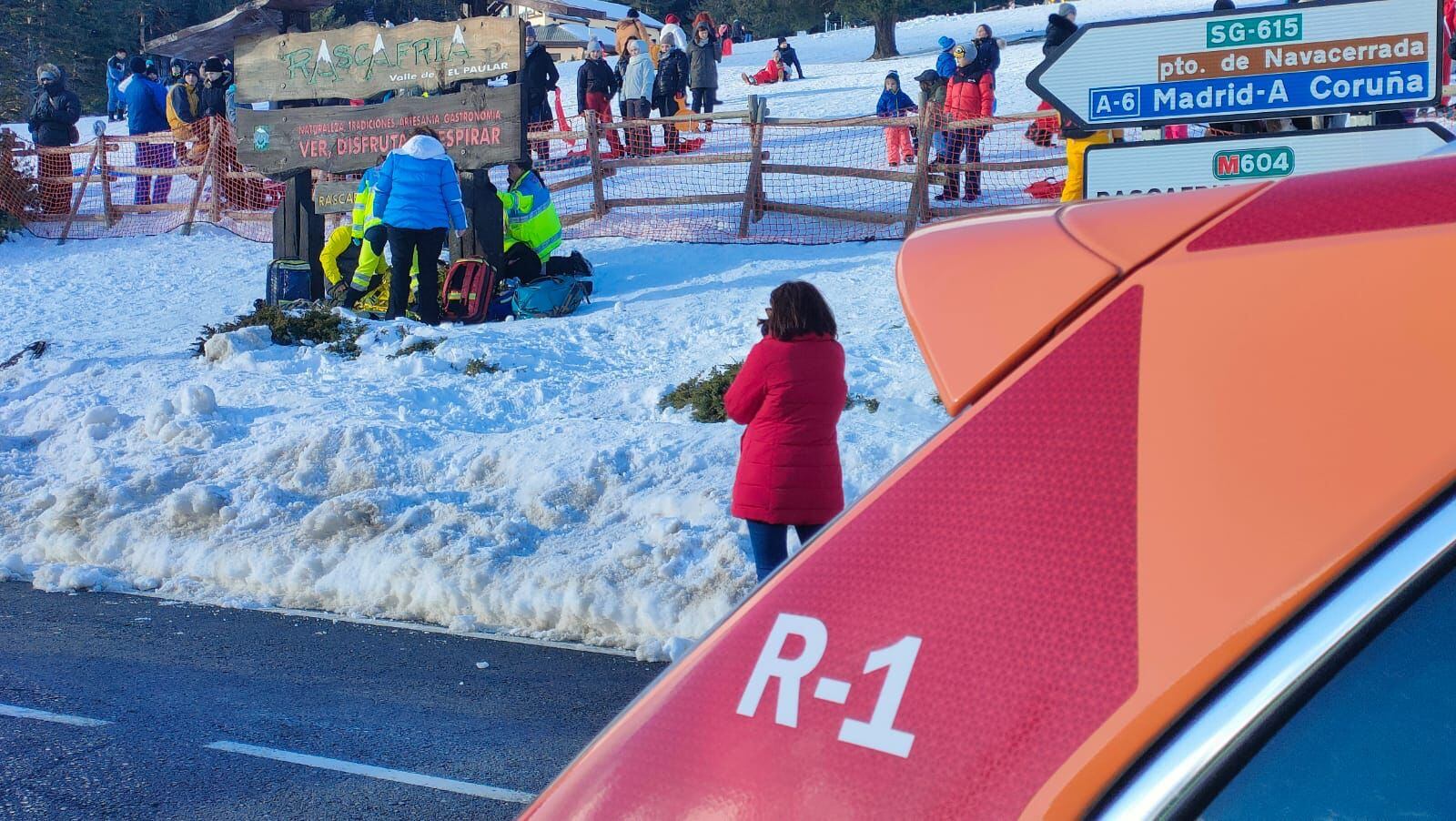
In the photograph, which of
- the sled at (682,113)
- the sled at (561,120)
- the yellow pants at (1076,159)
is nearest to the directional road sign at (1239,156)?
the yellow pants at (1076,159)

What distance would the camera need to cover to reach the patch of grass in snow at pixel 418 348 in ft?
35.6

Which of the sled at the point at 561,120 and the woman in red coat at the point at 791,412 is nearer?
the woman in red coat at the point at 791,412

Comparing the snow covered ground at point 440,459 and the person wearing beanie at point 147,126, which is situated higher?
the person wearing beanie at point 147,126

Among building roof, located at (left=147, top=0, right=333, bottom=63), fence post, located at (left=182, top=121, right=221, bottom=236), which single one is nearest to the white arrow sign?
building roof, located at (left=147, top=0, right=333, bottom=63)

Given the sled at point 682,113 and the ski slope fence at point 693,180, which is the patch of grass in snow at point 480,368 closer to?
the ski slope fence at point 693,180

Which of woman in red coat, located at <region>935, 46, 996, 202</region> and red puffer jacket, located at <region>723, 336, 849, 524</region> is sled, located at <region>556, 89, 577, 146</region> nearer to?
woman in red coat, located at <region>935, 46, 996, 202</region>

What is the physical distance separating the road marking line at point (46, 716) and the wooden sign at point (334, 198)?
919 cm

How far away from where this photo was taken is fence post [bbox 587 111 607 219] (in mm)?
15570

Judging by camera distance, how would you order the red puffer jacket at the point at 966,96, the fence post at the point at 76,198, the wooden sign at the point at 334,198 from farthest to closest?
the fence post at the point at 76,198
the red puffer jacket at the point at 966,96
the wooden sign at the point at 334,198

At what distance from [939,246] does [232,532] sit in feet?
22.4

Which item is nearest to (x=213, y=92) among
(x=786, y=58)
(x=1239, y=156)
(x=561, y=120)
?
(x=561, y=120)

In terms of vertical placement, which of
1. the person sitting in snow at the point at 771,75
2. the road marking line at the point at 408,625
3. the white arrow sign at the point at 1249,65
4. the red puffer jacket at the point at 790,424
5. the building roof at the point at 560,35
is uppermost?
the building roof at the point at 560,35

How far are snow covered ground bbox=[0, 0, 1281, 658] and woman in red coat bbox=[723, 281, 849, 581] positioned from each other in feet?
1.85

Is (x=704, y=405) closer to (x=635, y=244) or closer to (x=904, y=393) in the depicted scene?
(x=904, y=393)
